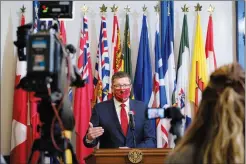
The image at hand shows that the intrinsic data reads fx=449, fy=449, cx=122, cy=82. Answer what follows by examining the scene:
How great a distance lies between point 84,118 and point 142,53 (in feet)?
3.68

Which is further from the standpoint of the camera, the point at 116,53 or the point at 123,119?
the point at 116,53

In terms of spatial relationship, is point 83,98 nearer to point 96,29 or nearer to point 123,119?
point 96,29

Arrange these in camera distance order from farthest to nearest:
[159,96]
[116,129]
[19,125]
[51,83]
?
1. [159,96]
2. [19,125]
3. [116,129]
4. [51,83]

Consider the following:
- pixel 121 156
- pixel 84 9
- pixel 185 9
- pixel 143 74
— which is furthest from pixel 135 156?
pixel 185 9

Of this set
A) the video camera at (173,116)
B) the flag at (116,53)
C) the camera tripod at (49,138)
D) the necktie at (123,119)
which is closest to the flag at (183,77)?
the flag at (116,53)

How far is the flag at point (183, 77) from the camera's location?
5.77m

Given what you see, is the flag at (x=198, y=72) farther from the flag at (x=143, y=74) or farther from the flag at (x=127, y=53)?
the flag at (x=127, y=53)

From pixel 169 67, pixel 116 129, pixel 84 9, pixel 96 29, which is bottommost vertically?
pixel 116 129

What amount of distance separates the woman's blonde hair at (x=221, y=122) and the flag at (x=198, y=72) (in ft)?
12.4

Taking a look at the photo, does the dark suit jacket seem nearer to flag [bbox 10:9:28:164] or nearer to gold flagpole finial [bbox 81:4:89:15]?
flag [bbox 10:9:28:164]

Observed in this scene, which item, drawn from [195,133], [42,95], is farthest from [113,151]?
[195,133]

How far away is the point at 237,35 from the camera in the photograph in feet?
19.8

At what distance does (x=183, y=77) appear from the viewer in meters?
5.82

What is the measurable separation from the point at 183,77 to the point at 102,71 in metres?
1.05
